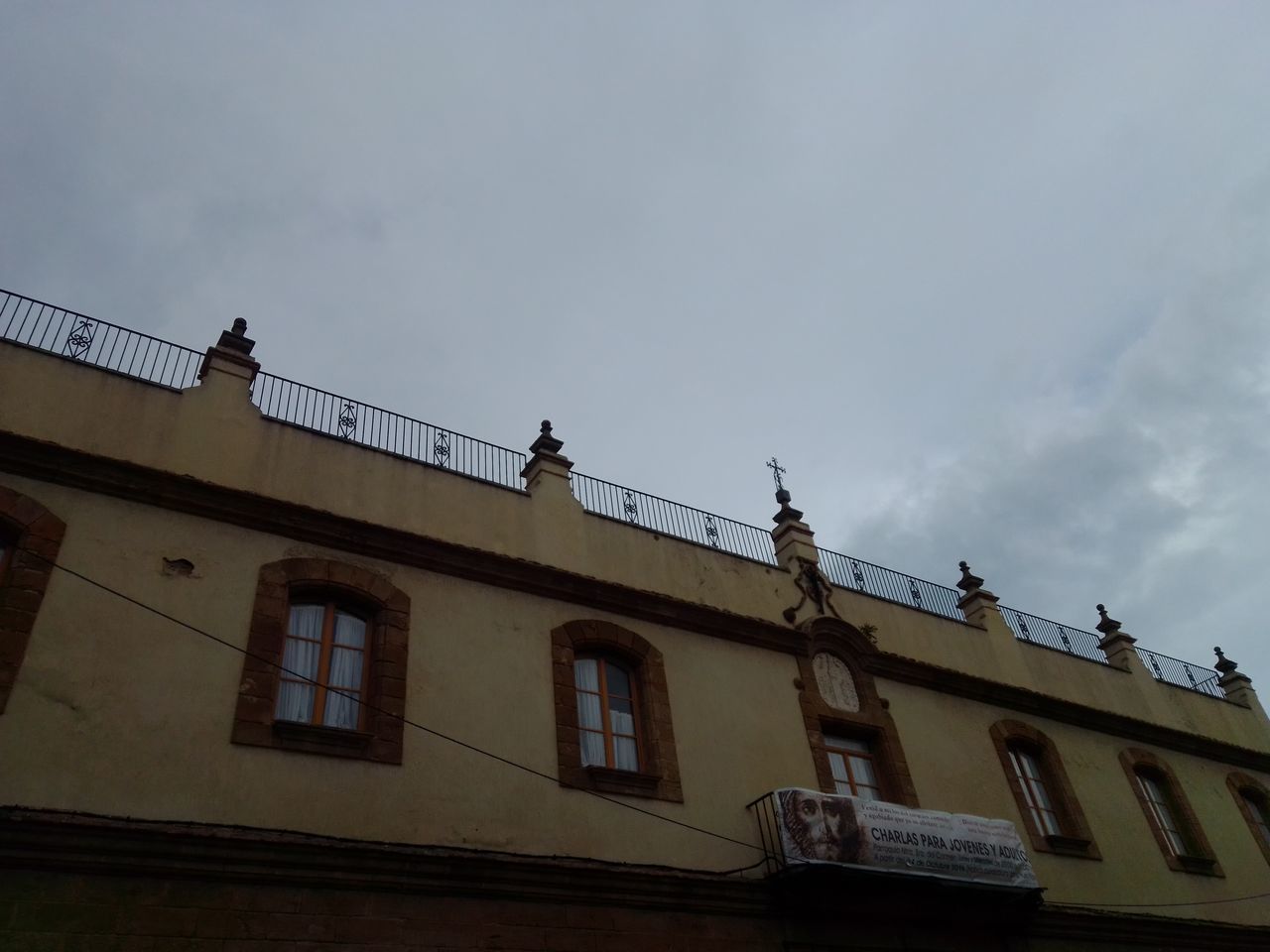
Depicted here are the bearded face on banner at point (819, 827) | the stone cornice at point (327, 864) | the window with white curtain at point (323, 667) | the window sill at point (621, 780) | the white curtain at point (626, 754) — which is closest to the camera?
the stone cornice at point (327, 864)

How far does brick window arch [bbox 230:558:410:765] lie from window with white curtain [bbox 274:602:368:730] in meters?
0.01

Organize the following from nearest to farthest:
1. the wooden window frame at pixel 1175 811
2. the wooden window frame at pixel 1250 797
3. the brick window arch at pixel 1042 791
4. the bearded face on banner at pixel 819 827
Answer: the bearded face on banner at pixel 819 827 < the brick window arch at pixel 1042 791 < the wooden window frame at pixel 1175 811 < the wooden window frame at pixel 1250 797

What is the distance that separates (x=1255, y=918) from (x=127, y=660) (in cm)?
1774

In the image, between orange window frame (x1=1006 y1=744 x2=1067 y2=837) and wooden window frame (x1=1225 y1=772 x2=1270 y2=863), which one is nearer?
orange window frame (x1=1006 y1=744 x2=1067 y2=837)

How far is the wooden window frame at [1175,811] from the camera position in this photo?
1678 centimetres

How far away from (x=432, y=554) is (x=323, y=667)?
1.87m

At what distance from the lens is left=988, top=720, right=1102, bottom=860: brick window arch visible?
15.4m

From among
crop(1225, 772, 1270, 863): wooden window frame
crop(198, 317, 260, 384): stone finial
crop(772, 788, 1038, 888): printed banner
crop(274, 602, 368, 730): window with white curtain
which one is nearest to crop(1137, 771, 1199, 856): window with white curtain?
crop(1225, 772, 1270, 863): wooden window frame

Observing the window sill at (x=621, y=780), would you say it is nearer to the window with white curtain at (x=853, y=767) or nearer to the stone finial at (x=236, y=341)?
the window with white curtain at (x=853, y=767)

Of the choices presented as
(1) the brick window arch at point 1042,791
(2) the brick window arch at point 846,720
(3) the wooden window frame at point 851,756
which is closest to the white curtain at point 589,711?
(2) the brick window arch at point 846,720

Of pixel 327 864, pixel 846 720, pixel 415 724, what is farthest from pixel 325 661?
pixel 846 720

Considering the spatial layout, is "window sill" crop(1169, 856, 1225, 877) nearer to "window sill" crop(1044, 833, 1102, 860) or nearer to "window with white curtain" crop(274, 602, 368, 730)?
"window sill" crop(1044, 833, 1102, 860)

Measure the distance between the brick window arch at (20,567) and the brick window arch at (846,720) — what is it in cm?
925

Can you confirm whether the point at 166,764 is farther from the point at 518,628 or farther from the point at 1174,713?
the point at 1174,713
